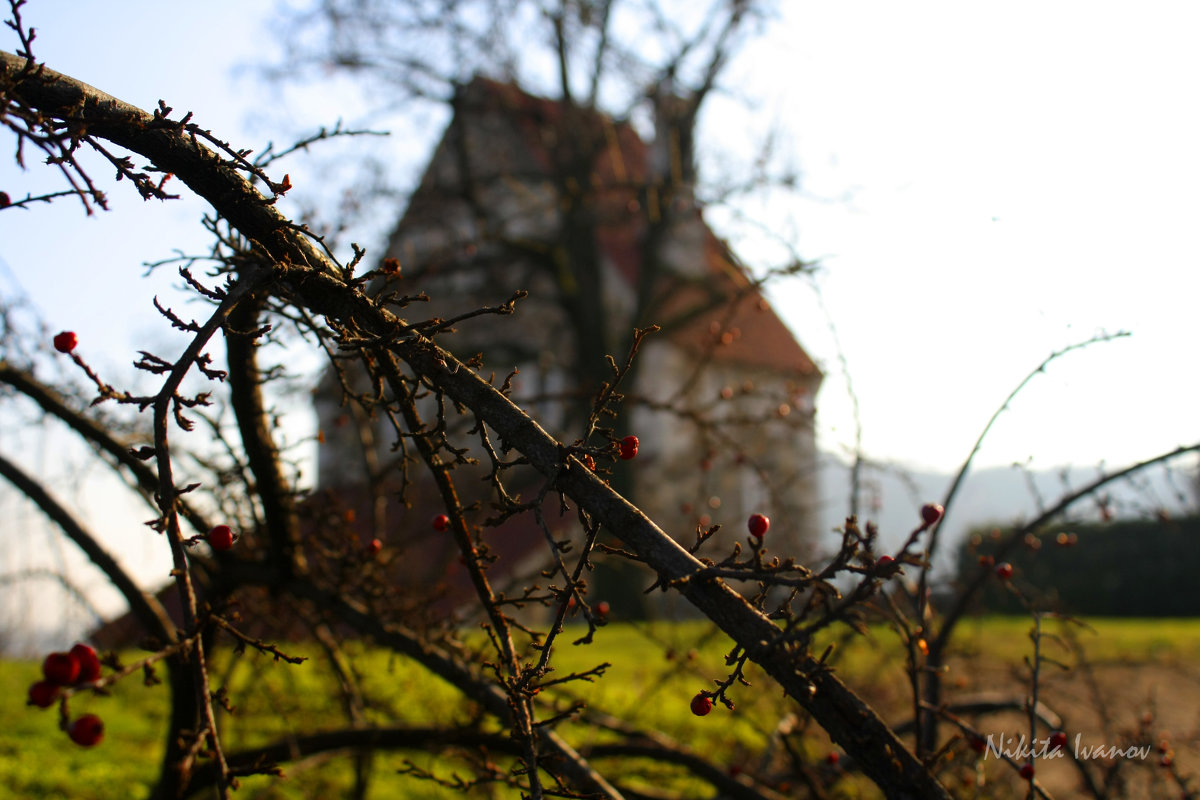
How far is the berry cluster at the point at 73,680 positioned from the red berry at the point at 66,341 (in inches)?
29.1

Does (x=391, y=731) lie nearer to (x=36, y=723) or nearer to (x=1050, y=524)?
(x=1050, y=524)

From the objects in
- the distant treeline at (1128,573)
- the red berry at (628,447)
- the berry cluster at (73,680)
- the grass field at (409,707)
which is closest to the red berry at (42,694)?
the berry cluster at (73,680)

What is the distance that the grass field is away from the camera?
171 inches

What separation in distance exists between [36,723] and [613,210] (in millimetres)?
10235

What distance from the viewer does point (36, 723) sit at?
7383mm

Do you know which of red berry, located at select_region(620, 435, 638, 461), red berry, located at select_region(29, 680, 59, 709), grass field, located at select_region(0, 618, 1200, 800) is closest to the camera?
red berry, located at select_region(29, 680, 59, 709)

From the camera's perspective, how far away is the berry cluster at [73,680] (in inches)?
46.2

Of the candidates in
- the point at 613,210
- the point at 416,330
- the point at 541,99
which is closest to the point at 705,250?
the point at 613,210

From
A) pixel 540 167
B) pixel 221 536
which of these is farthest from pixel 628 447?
pixel 540 167

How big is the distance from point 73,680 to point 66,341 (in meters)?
0.81

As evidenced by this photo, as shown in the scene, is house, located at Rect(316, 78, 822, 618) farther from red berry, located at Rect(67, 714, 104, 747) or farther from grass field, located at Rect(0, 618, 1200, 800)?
red berry, located at Rect(67, 714, 104, 747)

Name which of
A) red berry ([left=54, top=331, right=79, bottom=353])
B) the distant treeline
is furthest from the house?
red berry ([left=54, top=331, right=79, bottom=353])

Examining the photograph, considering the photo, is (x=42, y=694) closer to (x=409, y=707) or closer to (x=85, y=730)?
(x=85, y=730)

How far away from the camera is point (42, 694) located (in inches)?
46.6
